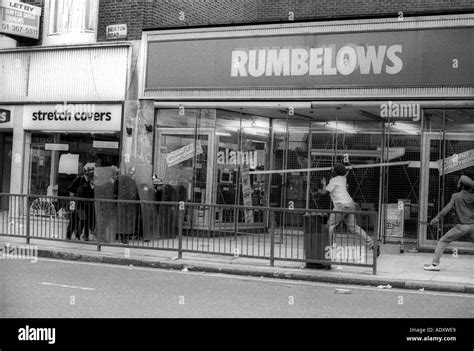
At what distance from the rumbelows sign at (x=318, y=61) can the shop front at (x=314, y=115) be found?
0.08 ft

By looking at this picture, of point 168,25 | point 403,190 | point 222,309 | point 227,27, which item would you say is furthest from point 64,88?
point 222,309

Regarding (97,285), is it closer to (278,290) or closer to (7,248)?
(278,290)

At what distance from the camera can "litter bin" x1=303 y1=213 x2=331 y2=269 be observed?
11266mm

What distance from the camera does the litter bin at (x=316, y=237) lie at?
37.0ft

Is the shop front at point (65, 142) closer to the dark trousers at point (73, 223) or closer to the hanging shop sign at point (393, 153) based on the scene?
the dark trousers at point (73, 223)

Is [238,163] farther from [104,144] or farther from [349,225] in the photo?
[349,225]

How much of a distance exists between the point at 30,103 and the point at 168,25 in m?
4.77

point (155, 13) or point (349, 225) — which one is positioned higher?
point (155, 13)

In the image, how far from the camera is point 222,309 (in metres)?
7.89

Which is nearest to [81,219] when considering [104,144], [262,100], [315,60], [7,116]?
[104,144]

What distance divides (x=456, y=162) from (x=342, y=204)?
3261 millimetres

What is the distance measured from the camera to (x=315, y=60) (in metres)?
14.8

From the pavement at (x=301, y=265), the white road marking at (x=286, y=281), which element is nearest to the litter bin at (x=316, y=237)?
the pavement at (x=301, y=265)

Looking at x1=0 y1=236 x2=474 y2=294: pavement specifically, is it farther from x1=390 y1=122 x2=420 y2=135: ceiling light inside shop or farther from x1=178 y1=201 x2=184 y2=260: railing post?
x1=390 y1=122 x2=420 y2=135: ceiling light inside shop
